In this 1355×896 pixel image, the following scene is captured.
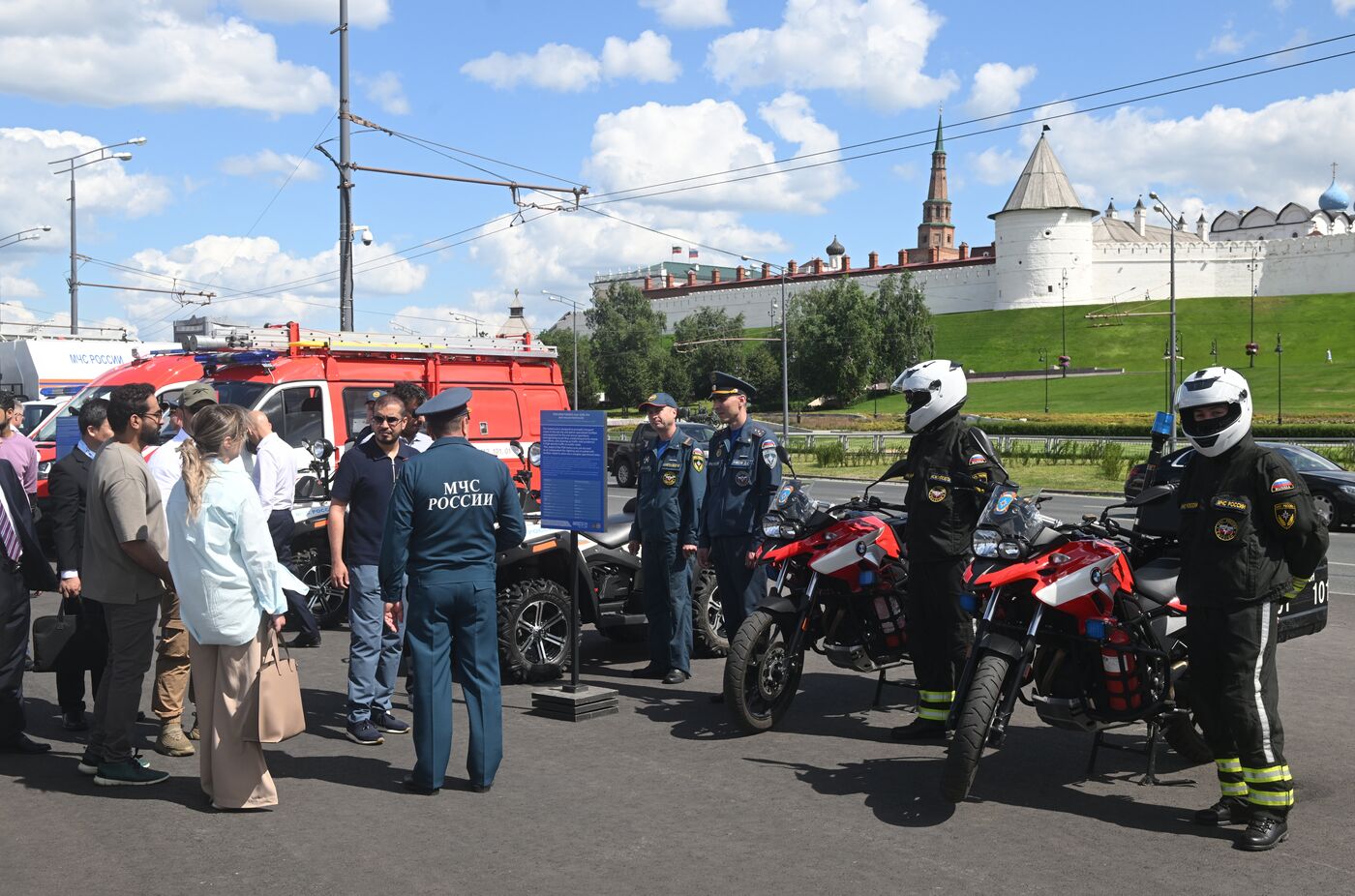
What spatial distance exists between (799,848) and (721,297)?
431 ft

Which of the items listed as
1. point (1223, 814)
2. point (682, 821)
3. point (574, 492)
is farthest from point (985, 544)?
point (574, 492)

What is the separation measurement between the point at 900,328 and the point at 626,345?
829 inches

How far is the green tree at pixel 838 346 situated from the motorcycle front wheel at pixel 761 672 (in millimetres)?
86692

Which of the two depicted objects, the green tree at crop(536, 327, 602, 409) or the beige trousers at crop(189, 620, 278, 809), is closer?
the beige trousers at crop(189, 620, 278, 809)

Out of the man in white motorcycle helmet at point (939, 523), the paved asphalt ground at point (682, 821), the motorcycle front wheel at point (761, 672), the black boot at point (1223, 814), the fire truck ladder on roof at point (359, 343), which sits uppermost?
the fire truck ladder on roof at point (359, 343)

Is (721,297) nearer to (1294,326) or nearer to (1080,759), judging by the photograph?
(1294,326)

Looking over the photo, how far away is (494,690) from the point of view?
19.6 ft

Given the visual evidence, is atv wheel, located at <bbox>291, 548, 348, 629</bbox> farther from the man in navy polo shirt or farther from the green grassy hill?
the green grassy hill

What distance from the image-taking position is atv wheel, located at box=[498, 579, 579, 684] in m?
8.30

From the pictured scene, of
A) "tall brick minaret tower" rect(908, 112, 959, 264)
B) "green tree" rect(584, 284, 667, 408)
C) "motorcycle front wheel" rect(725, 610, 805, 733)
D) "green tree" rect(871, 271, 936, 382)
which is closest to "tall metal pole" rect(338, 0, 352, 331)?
"motorcycle front wheel" rect(725, 610, 805, 733)

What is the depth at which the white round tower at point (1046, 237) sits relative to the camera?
120 metres

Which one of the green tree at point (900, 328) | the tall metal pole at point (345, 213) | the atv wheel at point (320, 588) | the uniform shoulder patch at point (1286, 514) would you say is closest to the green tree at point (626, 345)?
the green tree at point (900, 328)

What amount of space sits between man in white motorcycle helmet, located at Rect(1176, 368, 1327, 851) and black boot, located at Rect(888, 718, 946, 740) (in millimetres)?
1692

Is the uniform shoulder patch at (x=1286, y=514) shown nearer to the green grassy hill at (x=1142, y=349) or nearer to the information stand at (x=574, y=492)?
the information stand at (x=574, y=492)
